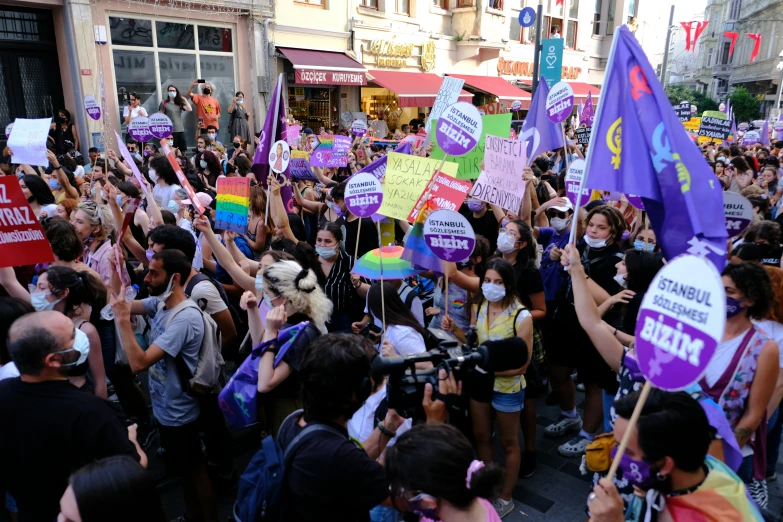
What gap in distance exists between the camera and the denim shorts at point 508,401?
11.5ft

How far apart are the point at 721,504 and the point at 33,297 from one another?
11.8 ft

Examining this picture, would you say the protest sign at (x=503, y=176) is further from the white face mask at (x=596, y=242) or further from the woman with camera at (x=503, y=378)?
the woman with camera at (x=503, y=378)

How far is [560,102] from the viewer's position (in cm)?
636

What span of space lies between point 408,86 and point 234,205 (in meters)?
15.5

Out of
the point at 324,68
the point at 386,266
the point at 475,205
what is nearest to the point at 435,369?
the point at 386,266

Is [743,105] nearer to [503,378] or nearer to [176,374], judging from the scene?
[503,378]

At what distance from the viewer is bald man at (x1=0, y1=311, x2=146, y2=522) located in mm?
2197

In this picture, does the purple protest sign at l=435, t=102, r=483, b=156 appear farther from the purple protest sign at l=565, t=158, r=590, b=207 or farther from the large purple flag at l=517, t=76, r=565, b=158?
the large purple flag at l=517, t=76, r=565, b=158

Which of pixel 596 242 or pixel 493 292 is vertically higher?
pixel 596 242

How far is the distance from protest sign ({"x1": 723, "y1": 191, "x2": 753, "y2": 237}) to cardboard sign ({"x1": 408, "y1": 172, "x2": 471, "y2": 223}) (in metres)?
2.13

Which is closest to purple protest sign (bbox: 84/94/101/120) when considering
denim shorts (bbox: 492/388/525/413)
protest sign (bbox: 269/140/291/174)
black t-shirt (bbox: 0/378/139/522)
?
protest sign (bbox: 269/140/291/174)

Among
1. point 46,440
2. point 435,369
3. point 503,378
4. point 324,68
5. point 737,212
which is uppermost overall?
point 324,68

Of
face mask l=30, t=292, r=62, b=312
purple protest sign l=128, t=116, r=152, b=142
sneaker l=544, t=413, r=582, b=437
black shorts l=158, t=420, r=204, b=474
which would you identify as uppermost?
purple protest sign l=128, t=116, r=152, b=142

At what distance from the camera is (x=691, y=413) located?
5.96ft
